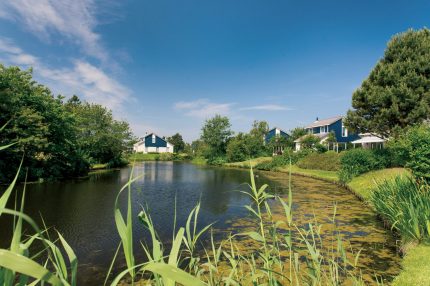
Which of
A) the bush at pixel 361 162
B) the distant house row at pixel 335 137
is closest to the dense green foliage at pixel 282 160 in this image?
the distant house row at pixel 335 137

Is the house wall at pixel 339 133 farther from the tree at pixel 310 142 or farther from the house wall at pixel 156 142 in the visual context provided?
the house wall at pixel 156 142

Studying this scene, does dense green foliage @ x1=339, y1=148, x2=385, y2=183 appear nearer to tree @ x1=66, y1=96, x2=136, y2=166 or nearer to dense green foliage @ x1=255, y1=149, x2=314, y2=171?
dense green foliage @ x1=255, y1=149, x2=314, y2=171

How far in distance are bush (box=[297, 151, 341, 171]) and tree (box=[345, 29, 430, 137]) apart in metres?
9.83

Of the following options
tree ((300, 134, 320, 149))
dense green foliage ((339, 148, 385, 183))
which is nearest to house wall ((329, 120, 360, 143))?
tree ((300, 134, 320, 149))

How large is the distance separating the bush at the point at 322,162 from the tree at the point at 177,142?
202ft

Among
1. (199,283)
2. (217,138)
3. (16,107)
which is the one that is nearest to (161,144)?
(217,138)

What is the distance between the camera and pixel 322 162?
36.2 m

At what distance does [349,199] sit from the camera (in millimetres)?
18156

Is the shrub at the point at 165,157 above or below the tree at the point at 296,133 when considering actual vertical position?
below

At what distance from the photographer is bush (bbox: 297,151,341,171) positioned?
3378 cm

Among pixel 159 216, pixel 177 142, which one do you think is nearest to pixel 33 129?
pixel 159 216

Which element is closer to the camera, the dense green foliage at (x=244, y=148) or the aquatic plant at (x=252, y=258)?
the aquatic plant at (x=252, y=258)

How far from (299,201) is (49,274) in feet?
59.8

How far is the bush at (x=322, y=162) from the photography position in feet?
111
